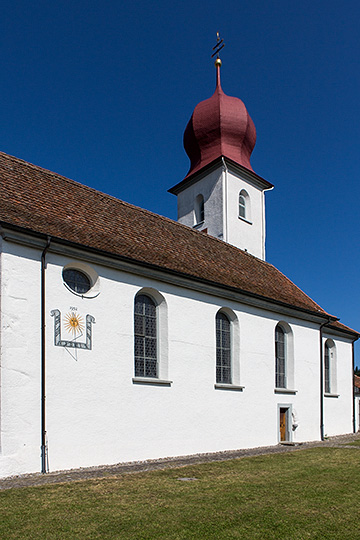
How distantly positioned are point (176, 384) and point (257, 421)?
4.53 meters

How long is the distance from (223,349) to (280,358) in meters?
3.96

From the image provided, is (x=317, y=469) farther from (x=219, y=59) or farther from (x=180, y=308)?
(x=219, y=59)

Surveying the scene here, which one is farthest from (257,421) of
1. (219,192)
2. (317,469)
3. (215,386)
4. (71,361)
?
(219,192)

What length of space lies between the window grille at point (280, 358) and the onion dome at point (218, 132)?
1141cm

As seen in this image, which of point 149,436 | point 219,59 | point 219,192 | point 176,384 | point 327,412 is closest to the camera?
Result: point 149,436

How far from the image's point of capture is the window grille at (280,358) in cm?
1969

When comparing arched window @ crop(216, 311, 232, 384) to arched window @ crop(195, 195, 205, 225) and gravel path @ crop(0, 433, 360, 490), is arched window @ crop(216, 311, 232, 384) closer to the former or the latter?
gravel path @ crop(0, 433, 360, 490)

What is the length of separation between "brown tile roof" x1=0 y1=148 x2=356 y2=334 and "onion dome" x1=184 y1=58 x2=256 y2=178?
8684 mm

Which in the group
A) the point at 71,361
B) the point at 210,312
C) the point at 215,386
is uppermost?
the point at 210,312

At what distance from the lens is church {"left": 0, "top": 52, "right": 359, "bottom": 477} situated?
11.2 meters

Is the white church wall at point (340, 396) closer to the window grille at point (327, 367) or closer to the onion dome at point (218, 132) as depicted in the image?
the window grille at point (327, 367)

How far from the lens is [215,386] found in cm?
1586

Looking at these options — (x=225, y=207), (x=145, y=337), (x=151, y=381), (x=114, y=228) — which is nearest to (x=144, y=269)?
(x=145, y=337)

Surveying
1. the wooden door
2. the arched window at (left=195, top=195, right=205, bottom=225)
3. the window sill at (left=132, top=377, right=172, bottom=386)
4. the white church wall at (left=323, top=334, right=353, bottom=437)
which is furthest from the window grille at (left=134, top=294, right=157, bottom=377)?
the arched window at (left=195, top=195, right=205, bottom=225)
